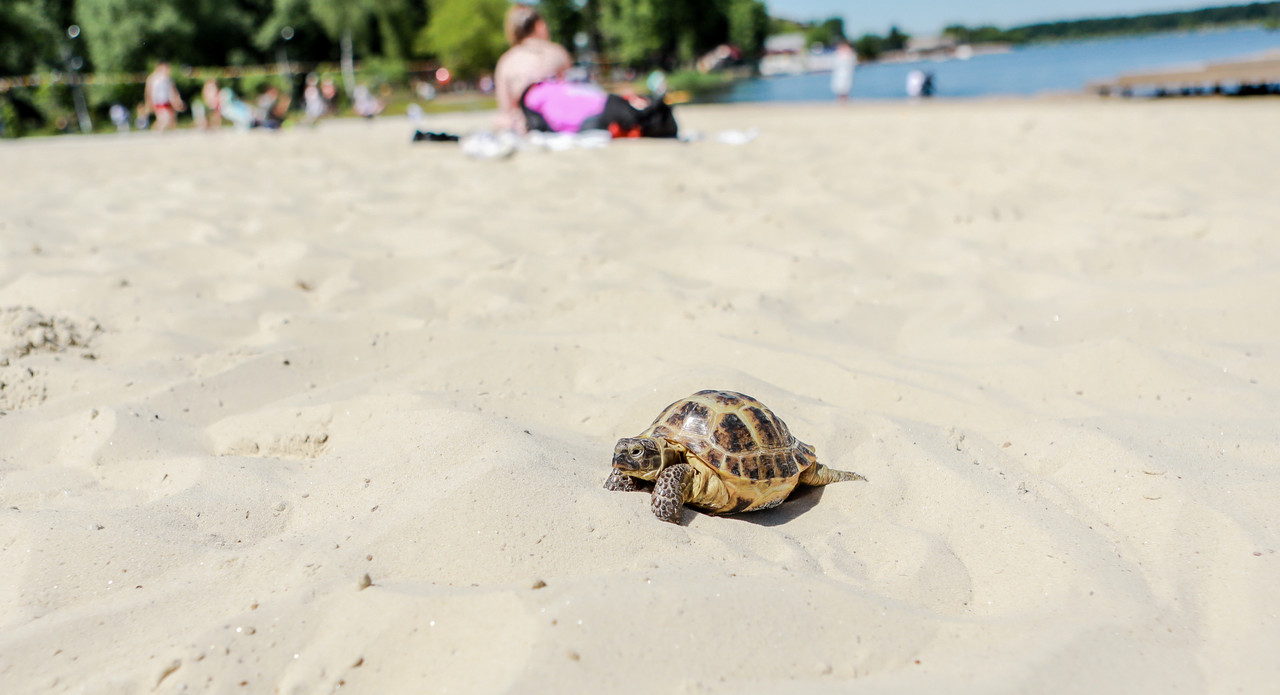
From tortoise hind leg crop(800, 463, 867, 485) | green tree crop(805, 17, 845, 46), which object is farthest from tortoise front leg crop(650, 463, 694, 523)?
green tree crop(805, 17, 845, 46)

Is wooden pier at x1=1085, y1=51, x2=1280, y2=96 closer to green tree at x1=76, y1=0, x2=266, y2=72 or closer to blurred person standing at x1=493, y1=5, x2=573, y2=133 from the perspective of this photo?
blurred person standing at x1=493, y1=5, x2=573, y2=133

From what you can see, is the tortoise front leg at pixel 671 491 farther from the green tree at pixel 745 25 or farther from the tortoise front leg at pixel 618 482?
the green tree at pixel 745 25

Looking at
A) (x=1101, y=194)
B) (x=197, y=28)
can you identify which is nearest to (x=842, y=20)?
(x=197, y=28)

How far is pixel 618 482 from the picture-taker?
2.13 m

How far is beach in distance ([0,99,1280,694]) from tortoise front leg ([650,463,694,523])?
2.5 inches

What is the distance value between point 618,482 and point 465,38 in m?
56.0

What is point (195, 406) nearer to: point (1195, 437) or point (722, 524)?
point (722, 524)

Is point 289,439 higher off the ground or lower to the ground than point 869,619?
higher

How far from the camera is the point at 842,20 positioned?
6142 inches

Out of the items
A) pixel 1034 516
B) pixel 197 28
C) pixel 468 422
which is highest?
pixel 197 28

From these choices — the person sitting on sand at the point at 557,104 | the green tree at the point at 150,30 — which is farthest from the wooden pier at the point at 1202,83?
the green tree at the point at 150,30

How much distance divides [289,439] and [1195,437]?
2932 millimetres

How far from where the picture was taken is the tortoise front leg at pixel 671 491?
201cm

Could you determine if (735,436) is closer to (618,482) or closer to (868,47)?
(618,482)
